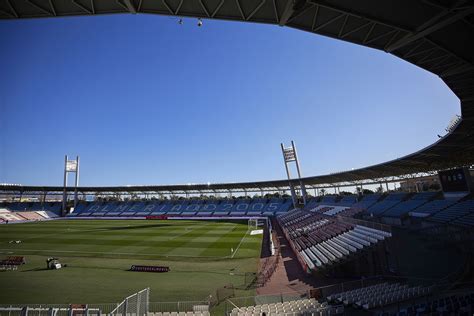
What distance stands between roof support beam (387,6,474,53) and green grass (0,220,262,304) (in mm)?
15727

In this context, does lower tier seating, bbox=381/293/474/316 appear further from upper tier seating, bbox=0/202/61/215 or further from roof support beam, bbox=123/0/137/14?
upper tier seating, bbox=0/202/61/215

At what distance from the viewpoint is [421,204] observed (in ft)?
132

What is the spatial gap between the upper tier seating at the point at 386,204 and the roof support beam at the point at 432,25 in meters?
41.2

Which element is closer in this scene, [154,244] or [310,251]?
[310,251]

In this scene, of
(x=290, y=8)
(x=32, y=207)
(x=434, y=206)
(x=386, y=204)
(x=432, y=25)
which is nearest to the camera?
(x=290, y=8)

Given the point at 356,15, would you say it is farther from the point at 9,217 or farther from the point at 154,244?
the point at 9,217

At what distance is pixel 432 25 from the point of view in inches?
306

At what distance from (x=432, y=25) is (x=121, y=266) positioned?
1041 inches

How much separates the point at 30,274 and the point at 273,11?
25.4 meters

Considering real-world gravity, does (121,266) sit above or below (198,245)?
below

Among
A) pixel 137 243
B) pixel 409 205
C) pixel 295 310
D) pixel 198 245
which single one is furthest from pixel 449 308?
pixel 409 205

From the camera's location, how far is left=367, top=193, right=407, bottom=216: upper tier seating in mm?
45662

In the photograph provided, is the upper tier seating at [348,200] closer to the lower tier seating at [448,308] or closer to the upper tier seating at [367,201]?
the upper tier seating at [367,201]

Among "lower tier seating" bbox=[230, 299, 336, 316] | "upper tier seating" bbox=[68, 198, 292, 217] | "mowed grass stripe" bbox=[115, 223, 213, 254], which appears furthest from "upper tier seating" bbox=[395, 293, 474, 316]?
"upper tier seating" bbox=[68, 198, 292, 217]
